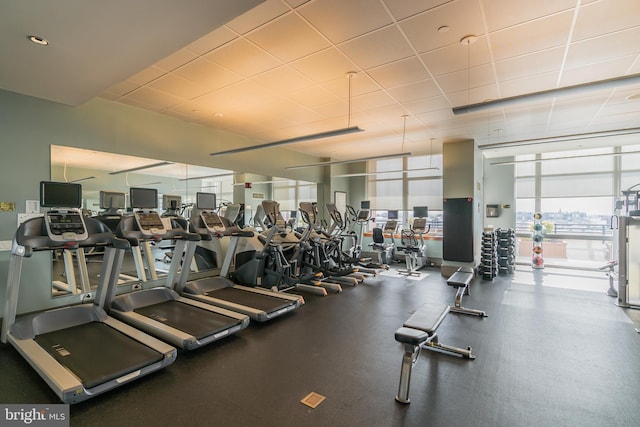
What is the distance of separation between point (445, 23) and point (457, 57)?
0.78m

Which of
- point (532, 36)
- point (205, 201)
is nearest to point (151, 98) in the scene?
point (205, 201)

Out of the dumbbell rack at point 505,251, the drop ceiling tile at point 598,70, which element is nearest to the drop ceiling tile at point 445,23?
the drop ceiling tile at point 598,70

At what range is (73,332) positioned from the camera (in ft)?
10.9

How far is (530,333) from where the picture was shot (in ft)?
12.7

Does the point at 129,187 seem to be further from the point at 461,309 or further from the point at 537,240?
the point at 537,240

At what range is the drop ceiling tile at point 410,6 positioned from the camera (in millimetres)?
2654

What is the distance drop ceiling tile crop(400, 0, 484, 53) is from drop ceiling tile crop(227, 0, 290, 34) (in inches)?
47.7

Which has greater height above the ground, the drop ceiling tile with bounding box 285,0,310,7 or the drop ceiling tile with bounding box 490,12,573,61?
the drop ceiling tile with bounding box 285,0,310,7

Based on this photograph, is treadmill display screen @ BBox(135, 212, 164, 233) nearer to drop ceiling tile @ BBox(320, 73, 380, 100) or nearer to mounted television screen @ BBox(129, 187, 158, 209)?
mounted television screen @ BBox(129, 187, 158, 209)

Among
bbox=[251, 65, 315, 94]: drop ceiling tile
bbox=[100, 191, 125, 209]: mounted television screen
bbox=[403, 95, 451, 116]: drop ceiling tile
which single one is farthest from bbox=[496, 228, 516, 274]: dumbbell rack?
bbox=[100, 191, 125, 209]: mounted television screen

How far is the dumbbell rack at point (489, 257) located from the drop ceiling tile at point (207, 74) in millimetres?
6549

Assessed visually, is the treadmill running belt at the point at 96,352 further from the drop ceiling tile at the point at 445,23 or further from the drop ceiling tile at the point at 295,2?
the drop ceiling tile at the point at 445,23

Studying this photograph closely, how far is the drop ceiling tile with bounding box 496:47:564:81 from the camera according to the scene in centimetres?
351

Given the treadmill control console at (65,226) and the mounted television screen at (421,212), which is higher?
the mounted television screen at (421,212)
